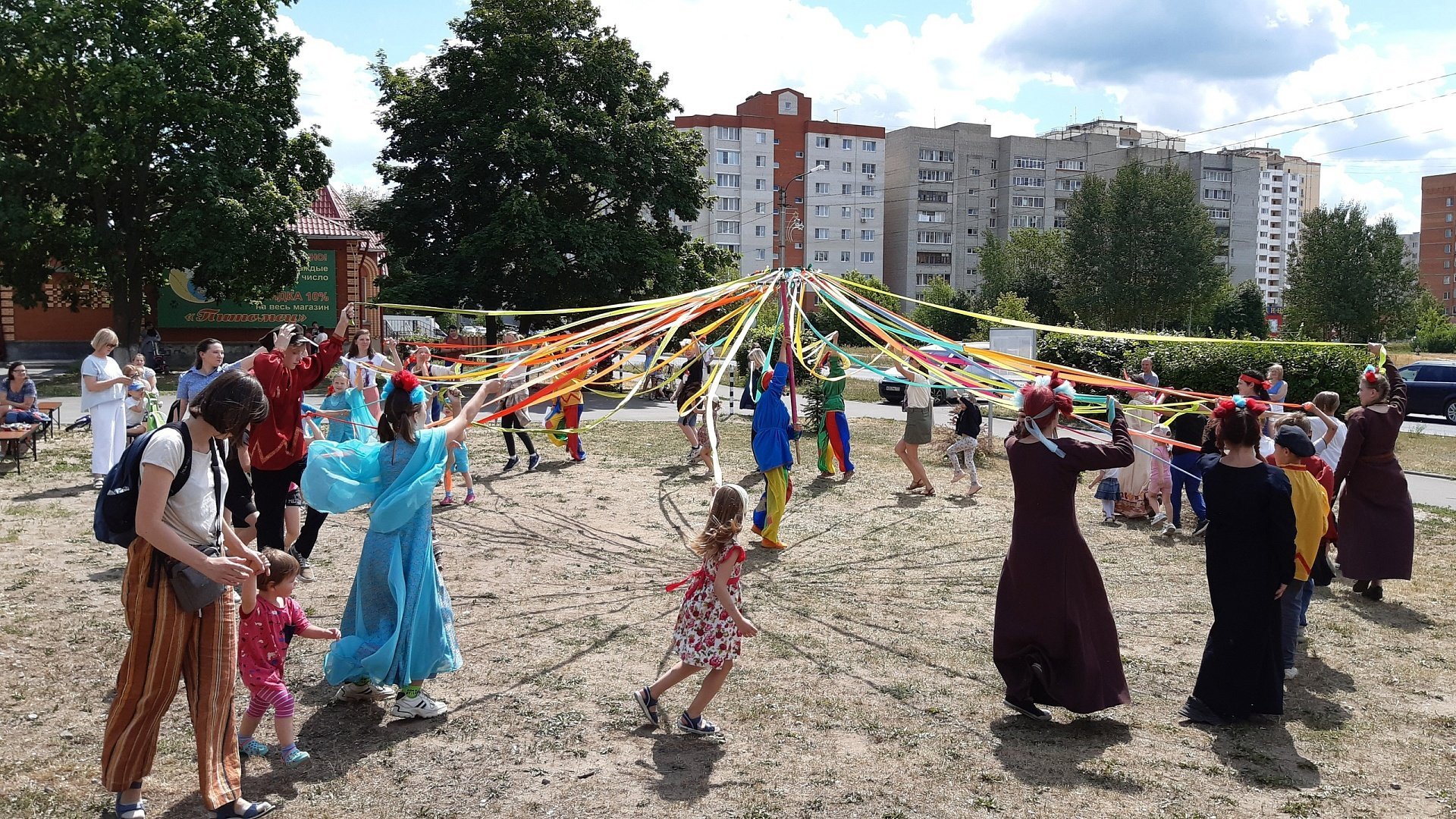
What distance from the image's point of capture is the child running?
416 centimetres

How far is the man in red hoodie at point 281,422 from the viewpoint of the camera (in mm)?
6121

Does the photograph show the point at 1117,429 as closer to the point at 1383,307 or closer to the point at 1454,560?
the point at 1454,560

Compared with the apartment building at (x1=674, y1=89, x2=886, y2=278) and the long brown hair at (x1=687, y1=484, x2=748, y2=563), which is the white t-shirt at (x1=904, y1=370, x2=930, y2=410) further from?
the apartment building at (x1=674, y1=89, x2=886, y2=278)

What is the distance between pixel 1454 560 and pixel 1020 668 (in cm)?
586

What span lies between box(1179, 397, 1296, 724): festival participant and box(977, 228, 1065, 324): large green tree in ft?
154

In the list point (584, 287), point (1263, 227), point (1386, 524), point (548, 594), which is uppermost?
point (1263, 227)

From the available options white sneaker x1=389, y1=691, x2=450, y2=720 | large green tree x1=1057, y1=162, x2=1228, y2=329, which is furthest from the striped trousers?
large green tree x1=1057, y1=162, x2=1228, y2=329

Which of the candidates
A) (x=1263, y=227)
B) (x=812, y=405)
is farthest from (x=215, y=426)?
(x=1263, y=227)

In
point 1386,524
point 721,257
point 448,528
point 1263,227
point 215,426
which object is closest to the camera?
point 215,426

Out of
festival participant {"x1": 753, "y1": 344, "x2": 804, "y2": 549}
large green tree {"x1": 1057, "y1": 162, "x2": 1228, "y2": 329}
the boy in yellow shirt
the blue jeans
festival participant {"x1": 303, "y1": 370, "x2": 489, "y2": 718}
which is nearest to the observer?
festival participant {"x1": 303, "y1": 370, "x2": 489, "y2": 718}

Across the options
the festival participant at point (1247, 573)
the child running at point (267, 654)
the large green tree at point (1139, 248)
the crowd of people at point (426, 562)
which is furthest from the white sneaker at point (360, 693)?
the large green tree at point (1139, 248)

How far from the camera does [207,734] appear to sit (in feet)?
11.9

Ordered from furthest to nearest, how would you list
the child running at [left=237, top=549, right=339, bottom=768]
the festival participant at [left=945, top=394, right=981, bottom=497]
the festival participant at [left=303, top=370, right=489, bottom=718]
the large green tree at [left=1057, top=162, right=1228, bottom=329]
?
the large green tree at [left=1057, top=162, right=1228, bottom=329], the festival participant at [left=945, top=394, right=981, bottom=497], the festival participant at [left=303, top=370, right=489, bottom=718], the child running at [left=237, top=549, right=339, bottom=768]

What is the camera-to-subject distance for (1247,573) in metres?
4.77
